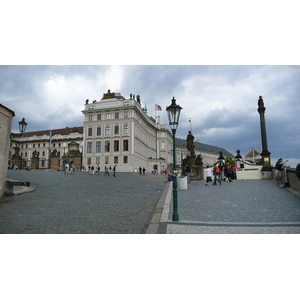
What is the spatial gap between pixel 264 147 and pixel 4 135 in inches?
933

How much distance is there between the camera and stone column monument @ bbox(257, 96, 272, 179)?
23.1m

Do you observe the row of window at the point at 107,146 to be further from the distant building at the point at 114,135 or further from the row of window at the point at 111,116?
the row of window at the point at 111,116

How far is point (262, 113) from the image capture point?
83.5ft

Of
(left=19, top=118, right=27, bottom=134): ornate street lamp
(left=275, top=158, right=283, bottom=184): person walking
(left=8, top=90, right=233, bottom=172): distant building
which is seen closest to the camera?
(left=19, top=118, right=27, bottom=134): ornate street lamp

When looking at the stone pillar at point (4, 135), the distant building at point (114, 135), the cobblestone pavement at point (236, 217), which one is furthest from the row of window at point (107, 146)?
the cobblestone pavement at point (236, 217)

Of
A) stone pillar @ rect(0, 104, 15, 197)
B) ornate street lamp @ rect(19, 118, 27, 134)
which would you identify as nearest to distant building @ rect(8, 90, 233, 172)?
stone pillar @ rect(0, 104, 15, 197)

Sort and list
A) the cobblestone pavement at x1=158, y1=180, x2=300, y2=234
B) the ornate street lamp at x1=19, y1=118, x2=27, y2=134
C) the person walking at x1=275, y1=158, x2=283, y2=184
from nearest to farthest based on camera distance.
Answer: the cobblestone pavement at x1=158, y1=180, x2=300, y2=234 < the ornate street lamp at x1=19, y1=118, x2=27, y2=134 < the person walking at x1=275, y1=158, x2=283, y2=184

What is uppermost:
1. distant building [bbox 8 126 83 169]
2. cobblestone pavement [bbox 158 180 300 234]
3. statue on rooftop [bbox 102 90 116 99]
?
statue on rooftop [bbox 102 90 116 99]

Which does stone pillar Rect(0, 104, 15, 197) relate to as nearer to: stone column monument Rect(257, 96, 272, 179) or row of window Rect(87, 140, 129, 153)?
stone column monument Rect(257, 96, 272, 179)

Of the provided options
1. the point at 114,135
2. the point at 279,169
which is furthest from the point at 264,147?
the point at 114,135

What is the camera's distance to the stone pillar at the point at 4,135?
9703 mm

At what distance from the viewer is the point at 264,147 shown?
2503cm

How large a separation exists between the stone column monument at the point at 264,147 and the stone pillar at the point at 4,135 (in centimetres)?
2180

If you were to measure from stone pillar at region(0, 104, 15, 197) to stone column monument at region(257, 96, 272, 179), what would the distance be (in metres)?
21.8
